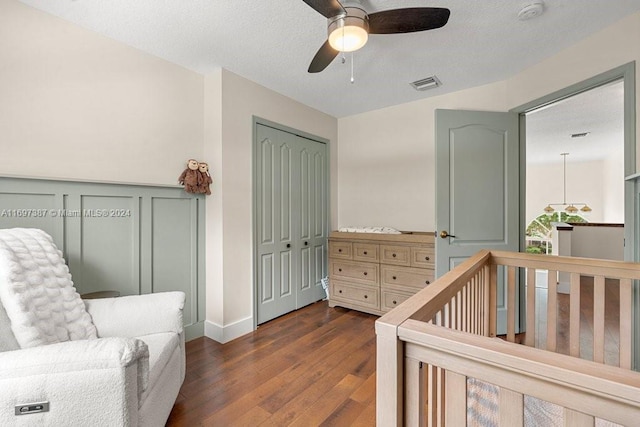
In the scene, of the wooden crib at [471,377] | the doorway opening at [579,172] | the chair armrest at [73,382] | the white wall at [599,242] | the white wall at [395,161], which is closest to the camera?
the wooden crib at [471,377]

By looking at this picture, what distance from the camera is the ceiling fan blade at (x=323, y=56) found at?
5.60 ft

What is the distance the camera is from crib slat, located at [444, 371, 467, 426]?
670mm

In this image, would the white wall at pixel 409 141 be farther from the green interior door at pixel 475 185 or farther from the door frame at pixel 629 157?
the green interior door at pixel 475 185

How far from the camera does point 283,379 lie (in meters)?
1.87

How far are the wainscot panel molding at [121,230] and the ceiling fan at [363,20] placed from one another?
171 centimetres

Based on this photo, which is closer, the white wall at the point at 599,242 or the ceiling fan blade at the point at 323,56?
the ceiling fan blade at the point at 323,56

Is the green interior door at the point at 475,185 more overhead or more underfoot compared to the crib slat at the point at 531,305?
more overhead

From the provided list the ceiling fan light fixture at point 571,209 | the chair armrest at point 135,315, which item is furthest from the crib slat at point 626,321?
the ceiling fan light fixture at point 571,209

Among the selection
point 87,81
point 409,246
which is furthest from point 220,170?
point 409,246

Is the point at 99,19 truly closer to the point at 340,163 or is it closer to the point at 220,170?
the point at 220,170

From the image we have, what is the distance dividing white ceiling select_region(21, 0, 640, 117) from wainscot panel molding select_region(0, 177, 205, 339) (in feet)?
3.53

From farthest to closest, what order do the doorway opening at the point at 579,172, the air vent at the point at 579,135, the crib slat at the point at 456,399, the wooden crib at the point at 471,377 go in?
1. the air vent at the point at 579,135
2. the doorway opening at the point at 579,172
3. the crib slat at the point at 456,399
4. the wooden crib at the point at 471,377

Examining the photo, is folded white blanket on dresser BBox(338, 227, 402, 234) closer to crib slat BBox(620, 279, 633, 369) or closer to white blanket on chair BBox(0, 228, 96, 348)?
crib slat BBox(620, 279, 633, 369)

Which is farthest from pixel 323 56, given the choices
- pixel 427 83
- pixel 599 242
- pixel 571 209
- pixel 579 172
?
pixel 579 172
